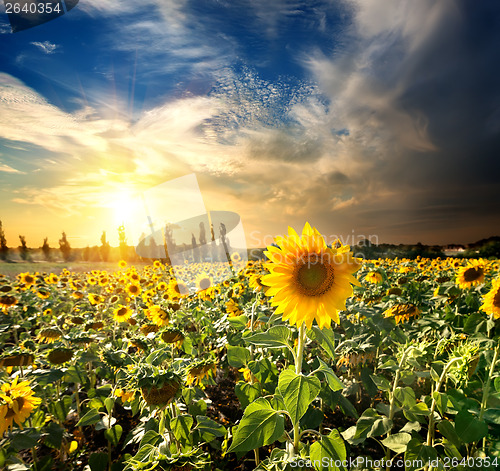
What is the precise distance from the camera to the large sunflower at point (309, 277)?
204 centimetres

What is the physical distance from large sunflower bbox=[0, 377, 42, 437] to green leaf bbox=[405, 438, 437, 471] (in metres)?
3.36

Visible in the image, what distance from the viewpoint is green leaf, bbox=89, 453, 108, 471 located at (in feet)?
9.94

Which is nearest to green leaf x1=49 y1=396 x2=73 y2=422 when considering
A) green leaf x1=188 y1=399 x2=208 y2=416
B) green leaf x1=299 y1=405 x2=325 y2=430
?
green leaf x1=188 y1=399 x2=208 y2=416

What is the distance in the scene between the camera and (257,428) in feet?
5.81

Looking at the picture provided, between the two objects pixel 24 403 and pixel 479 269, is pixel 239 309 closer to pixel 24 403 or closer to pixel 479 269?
pixel 24 403

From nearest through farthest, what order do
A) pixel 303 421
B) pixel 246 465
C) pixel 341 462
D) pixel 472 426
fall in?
pixel 341 462 → pixel 472 426 → pixel 303 421 → pixel 246 465

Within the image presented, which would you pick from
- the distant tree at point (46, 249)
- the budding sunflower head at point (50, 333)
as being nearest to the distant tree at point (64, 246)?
the distant tree at point (46, 249)

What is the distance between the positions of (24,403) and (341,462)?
294 centimetres

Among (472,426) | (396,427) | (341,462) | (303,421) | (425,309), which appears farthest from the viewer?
(425,309)

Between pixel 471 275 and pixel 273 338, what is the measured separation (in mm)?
5013

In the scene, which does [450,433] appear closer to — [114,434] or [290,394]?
[290,394]

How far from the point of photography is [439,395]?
2227 millimetres

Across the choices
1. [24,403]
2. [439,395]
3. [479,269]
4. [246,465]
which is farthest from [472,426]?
[479,269]

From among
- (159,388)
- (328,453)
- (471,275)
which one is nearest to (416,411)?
(328,453)
